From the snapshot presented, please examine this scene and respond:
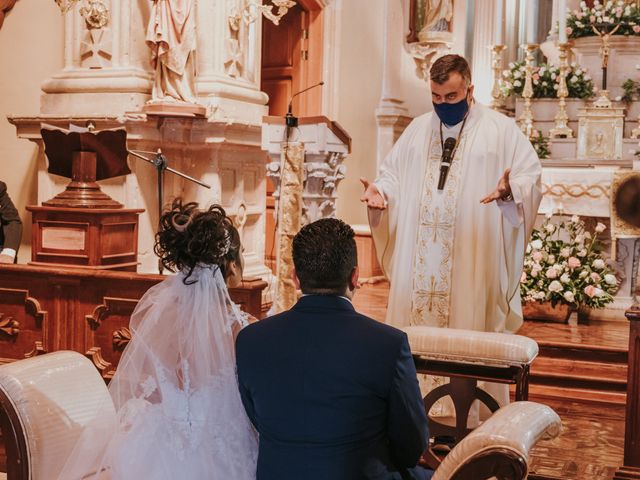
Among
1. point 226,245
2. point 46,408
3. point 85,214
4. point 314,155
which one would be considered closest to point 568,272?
point 314,155

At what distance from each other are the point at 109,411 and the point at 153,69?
15.2ft

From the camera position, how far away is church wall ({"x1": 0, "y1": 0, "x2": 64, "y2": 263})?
25.2ft

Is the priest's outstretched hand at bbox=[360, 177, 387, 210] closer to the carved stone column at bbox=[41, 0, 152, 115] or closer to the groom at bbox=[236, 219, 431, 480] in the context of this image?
the groom at bbox=[236, 219, 431, 480]

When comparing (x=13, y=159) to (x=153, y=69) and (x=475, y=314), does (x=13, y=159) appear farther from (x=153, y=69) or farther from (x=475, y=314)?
(x=475, y=314)

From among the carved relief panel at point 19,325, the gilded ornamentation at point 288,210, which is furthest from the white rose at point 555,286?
the carved relief panel at point 19,325

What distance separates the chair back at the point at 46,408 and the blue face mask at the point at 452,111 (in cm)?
227

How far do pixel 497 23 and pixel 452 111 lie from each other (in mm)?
8792

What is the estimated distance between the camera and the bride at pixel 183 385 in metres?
2.78

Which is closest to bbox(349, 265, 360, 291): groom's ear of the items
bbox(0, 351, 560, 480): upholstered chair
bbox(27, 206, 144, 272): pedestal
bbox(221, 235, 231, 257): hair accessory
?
bbox(0, 351, 560, 480): upholstered chair

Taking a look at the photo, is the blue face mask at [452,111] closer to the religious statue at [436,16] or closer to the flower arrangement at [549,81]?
the flower arrangement at [549,81]

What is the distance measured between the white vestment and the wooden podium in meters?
1.57

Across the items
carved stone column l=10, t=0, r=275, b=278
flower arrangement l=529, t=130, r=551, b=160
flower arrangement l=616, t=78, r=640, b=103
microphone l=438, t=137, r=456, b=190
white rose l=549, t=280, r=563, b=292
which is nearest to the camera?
microphone l=438, t=137, r=456, b=190

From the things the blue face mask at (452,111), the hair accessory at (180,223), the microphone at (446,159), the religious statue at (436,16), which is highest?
the religious statue at (436,16)

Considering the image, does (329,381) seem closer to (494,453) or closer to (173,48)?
(494,453)
